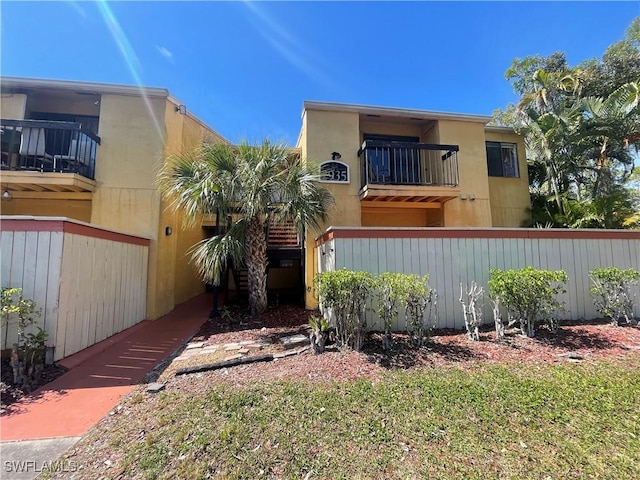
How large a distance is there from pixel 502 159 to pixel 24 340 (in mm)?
14141

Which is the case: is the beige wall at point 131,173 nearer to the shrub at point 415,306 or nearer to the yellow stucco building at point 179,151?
the yellow stucco building at point 179,151

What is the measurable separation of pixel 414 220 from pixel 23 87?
13.1 metres

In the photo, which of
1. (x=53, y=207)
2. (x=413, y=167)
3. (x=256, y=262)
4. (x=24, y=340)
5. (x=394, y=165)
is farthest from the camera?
(x=394, y=165)

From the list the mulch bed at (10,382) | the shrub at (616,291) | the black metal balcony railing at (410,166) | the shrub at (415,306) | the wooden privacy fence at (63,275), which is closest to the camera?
the mulch bed at (10,382)

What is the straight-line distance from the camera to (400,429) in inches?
115

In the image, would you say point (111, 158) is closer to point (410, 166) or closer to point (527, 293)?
point (410, 166)

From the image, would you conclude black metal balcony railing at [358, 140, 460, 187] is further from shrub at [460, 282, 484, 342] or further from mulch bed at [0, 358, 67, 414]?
mulch bed at [0, 358, 67, 414]

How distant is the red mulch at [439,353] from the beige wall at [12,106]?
9.02 meters

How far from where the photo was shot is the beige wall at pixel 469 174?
9.57 metres

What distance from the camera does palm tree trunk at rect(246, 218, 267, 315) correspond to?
7.27 metres

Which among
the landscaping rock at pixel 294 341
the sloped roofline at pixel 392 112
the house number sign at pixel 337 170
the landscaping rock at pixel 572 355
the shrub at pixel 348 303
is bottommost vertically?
the landscaping rock at pixel 294 341

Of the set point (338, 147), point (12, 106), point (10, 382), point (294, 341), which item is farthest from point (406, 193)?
point (12, 106)

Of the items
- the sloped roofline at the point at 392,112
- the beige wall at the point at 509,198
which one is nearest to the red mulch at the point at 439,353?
the beige wall at the point at 509,198

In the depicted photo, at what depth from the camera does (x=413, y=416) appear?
3109 millimetres
